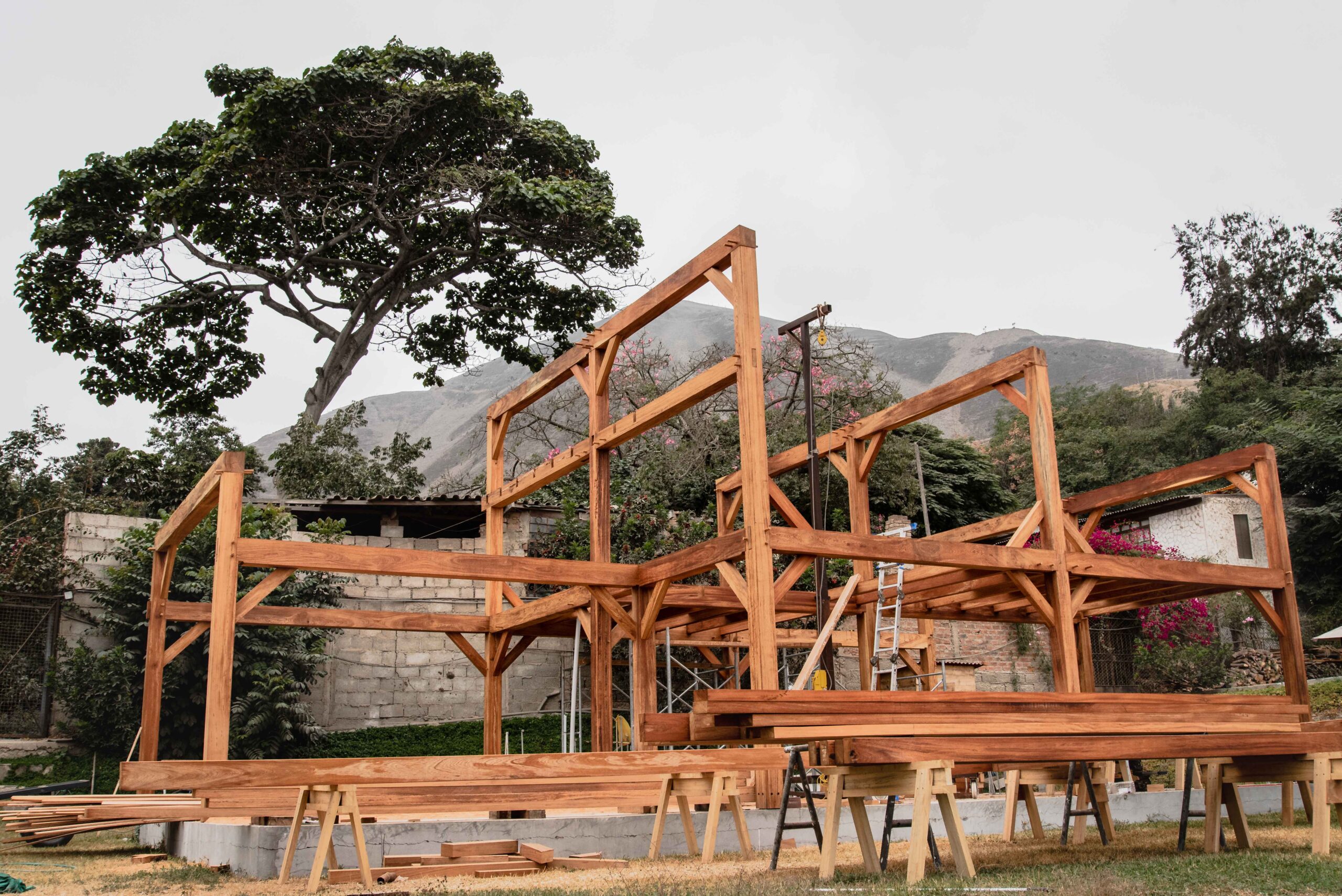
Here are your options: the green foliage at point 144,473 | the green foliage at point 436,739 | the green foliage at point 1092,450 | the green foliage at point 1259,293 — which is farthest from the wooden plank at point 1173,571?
the green foliage at point 1259,293

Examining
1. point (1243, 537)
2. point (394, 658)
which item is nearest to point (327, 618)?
point (394, 658)

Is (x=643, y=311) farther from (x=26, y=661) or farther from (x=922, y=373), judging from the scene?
(x=922, y=373)

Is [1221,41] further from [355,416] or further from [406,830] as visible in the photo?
[406,830]

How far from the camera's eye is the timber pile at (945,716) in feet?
17.9

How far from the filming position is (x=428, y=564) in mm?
9344

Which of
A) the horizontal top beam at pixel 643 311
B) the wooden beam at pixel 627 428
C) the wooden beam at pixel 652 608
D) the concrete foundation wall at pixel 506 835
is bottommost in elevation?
the concrete foundation wall at pixel 506 835

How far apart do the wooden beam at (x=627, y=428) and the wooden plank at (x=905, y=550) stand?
1.40 m

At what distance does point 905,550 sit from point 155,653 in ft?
24.1

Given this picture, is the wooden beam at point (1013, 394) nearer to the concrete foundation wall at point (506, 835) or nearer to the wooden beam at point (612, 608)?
the concrete foundation wall at point (506, 835)

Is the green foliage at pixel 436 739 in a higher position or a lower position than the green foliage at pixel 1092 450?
lower

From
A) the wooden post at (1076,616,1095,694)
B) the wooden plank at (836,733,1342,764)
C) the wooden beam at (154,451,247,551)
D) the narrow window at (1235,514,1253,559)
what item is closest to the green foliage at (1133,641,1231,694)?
the narrow window at (1235,514,1253,559)

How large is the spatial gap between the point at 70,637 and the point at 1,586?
1.21 m

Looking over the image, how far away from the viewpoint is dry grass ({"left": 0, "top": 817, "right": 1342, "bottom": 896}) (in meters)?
4.83

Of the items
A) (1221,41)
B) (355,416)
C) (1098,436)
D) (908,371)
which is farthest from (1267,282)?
(908,371)
